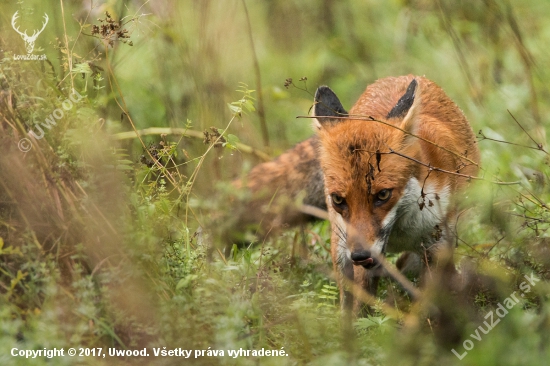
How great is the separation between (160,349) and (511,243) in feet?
10.5

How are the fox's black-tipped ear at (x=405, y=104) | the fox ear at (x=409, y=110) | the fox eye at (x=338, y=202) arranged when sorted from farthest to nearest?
the fox's black-tipped ear at (x=405, y=104), the fox ear at (x=409, y=110), the fox eye at (x=338, y=202)

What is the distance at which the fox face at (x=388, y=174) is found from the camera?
6371 millimetres

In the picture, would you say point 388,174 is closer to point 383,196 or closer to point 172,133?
point 383,196

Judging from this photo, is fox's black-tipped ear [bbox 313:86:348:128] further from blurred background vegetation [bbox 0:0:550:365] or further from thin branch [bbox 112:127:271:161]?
thin branch [bbox 112:127:271:161]

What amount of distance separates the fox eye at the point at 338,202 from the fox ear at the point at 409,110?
0.95m

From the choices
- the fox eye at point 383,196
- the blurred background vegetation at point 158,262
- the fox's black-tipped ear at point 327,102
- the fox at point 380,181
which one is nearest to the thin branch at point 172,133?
the blurred background vegetation at point 158,262

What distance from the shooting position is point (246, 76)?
1247 centimetres

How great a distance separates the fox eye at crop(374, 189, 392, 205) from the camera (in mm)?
6434

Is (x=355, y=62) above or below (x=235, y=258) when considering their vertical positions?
above

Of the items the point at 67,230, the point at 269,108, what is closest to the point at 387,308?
the point at 67,230

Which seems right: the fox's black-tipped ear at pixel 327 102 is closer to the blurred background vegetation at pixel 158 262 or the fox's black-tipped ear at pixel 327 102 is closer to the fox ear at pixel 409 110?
the fox ear at pixel 409 110

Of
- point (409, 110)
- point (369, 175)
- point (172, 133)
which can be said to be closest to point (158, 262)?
point (369, 175)

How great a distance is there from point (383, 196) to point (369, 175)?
28cm

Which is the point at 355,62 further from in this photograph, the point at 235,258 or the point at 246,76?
the point at 235,258
